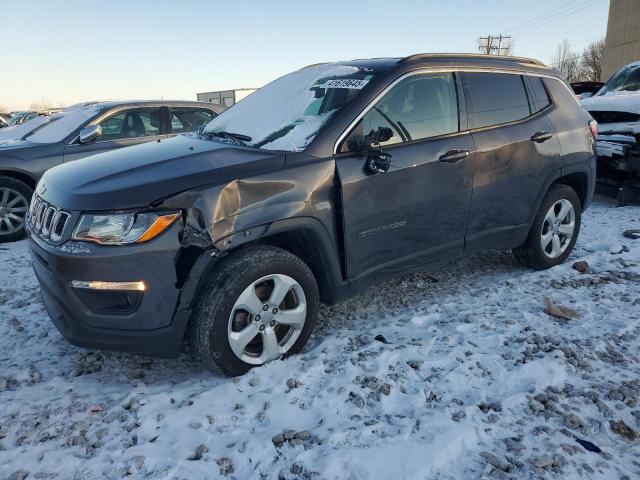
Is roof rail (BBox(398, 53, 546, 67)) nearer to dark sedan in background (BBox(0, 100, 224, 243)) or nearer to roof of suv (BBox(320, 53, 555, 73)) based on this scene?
roof of suv (BBox(320, 53, 555, 73))

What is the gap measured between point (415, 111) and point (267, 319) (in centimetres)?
168

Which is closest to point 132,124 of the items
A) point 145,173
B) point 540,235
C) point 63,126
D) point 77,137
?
point 77,137

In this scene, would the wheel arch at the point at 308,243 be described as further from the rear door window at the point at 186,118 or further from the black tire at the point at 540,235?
the rear door window at the point at 186,118

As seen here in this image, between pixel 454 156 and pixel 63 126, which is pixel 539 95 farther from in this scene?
pixel 63 126

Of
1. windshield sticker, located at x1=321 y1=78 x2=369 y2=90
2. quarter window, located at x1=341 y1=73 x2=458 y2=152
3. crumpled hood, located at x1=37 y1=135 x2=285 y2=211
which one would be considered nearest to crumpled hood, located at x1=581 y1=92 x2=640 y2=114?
quarter window, located at x1=341 y1=73 x2=458 y2=152

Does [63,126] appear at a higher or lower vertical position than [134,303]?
higher

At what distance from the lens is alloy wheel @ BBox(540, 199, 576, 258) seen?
163 inches

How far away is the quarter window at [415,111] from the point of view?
3.00 meters

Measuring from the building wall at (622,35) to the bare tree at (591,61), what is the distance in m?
21.8

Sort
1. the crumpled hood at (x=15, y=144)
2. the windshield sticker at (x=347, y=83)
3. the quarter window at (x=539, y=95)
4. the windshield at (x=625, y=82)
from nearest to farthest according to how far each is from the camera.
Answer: the windshield sticker at (x=347, y=83) → the quarter window at (x=539, y=95) → the crumpled hood at (x=15, y=144) → the windshield at (x=625, y=82)

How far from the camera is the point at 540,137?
151 inches

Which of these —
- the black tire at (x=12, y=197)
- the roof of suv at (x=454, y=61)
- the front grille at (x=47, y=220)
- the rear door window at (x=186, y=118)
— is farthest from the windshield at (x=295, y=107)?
the black tire at (x=12, y=197)

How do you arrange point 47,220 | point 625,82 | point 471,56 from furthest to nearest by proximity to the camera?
1. point 625,82
2. point 471,56
3. point 47,220

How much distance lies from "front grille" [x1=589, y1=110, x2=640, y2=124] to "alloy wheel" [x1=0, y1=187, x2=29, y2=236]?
752 cm
